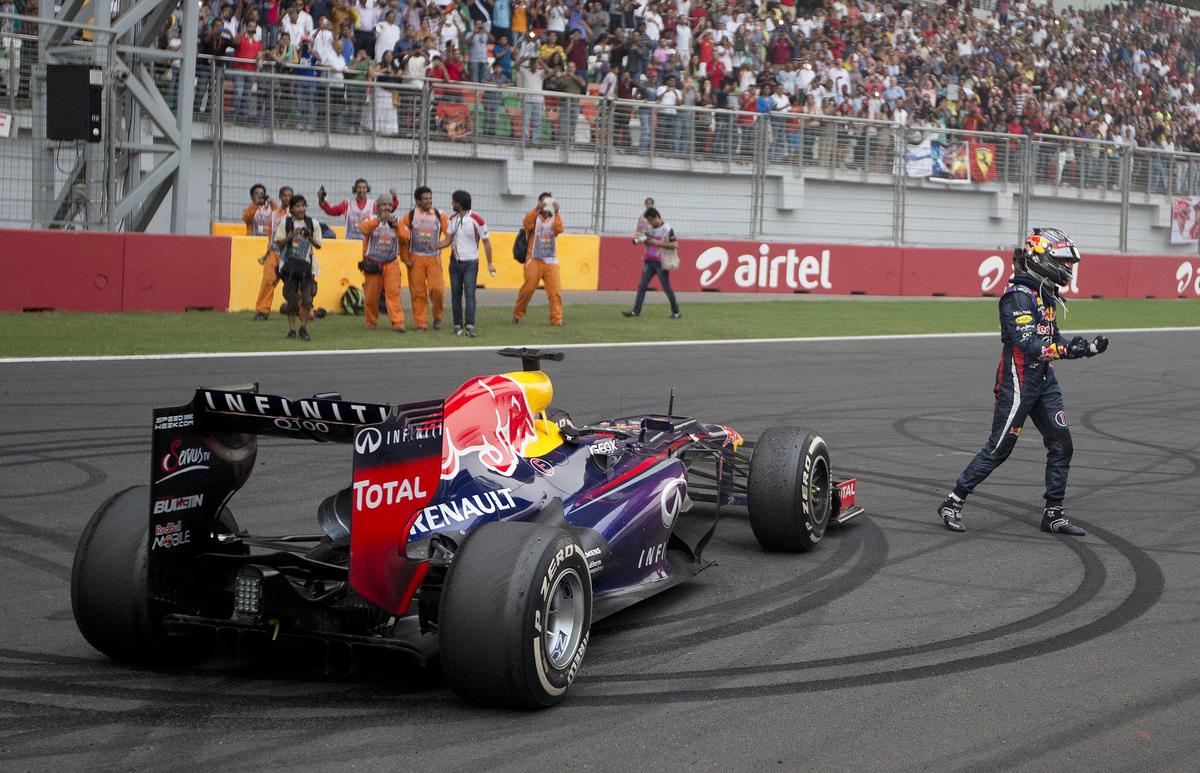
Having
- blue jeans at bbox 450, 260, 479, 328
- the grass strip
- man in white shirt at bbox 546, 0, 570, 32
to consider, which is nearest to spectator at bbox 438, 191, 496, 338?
blue jeans at bbox 450, 260, 479, 328

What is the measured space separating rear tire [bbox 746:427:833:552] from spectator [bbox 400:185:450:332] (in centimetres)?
1001

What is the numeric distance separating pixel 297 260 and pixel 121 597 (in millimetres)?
10283

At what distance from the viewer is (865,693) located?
4938 millimetres

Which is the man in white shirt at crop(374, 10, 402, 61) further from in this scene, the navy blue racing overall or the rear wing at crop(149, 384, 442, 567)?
the rear wing at crop(149, 384, 442, 567)

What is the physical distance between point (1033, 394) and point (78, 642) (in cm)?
495

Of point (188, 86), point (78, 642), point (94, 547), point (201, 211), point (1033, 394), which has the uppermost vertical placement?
point (188, 86)

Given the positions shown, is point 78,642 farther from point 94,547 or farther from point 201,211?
point 201,211

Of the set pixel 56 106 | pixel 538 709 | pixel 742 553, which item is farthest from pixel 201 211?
pixel 538 709

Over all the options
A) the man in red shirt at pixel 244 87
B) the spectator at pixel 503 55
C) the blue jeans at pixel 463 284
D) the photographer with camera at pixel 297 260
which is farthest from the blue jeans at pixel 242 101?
the spectator at pixel 503 55

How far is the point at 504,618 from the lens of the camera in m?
4.52

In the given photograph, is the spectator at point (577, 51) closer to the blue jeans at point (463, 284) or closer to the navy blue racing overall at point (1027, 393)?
the blue jeans at point (463, 284)

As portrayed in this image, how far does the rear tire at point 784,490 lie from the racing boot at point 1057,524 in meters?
1.42

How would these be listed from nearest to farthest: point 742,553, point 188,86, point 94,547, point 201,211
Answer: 1. point 94,547
2. point 742,553
3. point 188,86
4. point 201,211

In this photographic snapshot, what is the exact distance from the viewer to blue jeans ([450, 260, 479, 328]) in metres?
16.4
